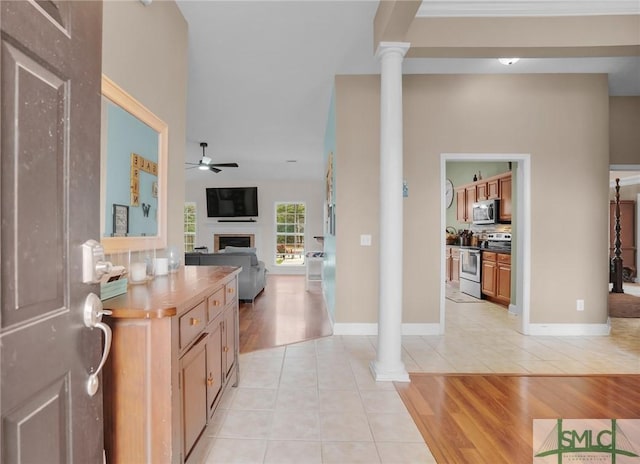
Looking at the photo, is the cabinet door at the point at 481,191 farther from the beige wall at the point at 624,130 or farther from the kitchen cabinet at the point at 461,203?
the beige wall at the point at 624,130

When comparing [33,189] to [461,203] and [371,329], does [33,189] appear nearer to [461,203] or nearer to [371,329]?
[371,329]

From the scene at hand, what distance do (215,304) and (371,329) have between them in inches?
89.0

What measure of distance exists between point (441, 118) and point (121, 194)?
3.27m

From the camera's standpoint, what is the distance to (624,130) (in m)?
4.00

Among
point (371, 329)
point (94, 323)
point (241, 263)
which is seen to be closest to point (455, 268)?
point (371, 329)

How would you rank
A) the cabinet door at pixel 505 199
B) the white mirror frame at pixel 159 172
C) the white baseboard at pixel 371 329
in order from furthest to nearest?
the cabinet door at pixel 505 199 → the white baseboard at pixel 371 329 → the white mirror frame at pixel 159 172

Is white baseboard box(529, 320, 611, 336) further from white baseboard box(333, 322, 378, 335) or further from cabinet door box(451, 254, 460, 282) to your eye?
cabinet door box(451, 254, 460, 282)

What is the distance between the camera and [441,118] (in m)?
3.73

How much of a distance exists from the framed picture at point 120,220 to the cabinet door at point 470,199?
19.1 feet

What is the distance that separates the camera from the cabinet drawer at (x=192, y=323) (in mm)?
1360

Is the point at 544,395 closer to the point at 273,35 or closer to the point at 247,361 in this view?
the point at 247,361

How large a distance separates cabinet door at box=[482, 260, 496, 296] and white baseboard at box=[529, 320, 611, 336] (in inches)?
54.8

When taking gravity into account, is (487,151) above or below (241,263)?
above

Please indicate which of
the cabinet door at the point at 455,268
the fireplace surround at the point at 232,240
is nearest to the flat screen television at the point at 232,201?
the fireplace surround at the point at 232,240
